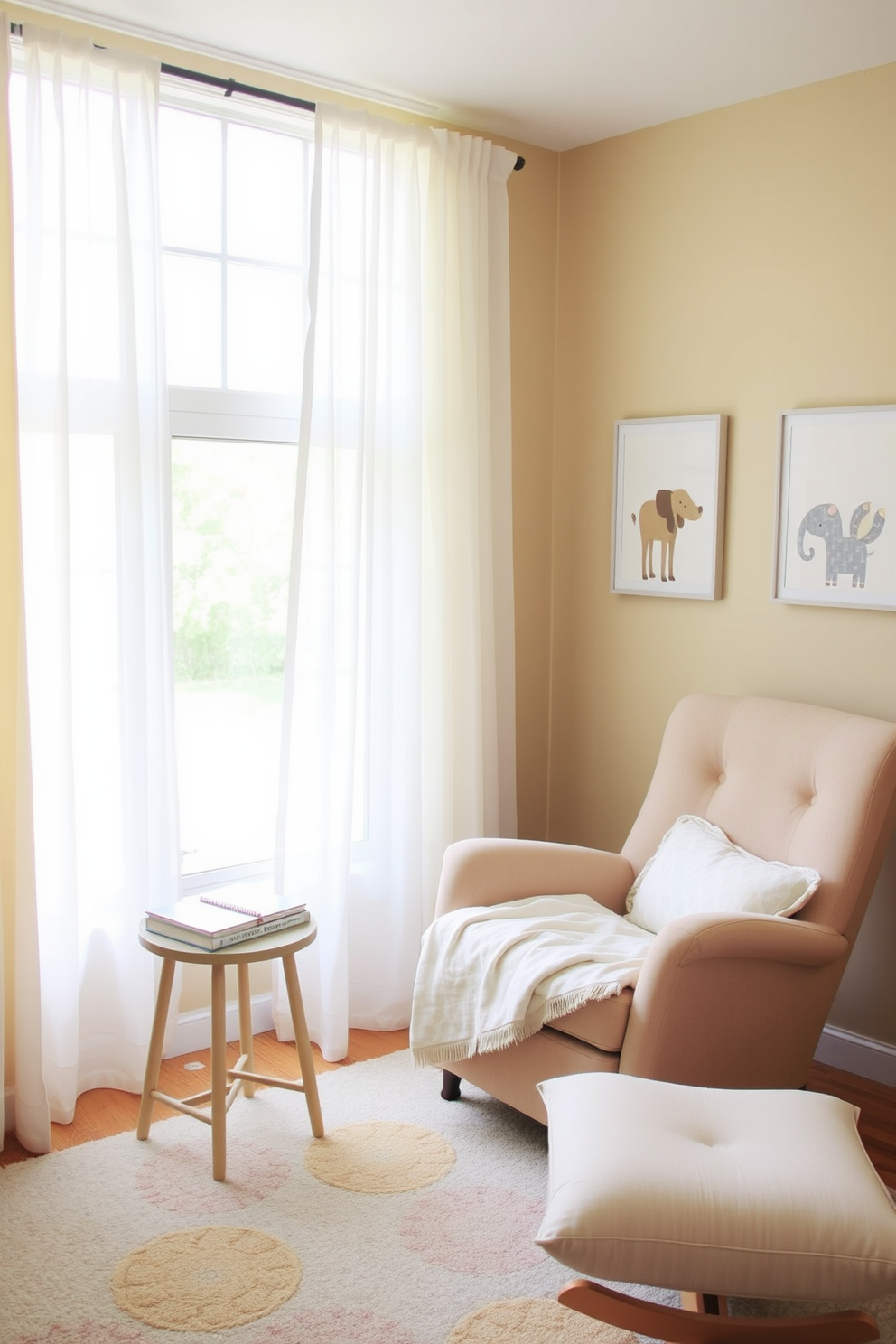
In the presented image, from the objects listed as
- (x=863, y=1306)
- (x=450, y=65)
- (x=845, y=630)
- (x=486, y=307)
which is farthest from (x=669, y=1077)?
(x=450, y=65)

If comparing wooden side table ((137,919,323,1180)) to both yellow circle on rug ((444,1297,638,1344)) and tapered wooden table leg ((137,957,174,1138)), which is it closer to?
tapered wooden table leg ((137,957,174,1138))

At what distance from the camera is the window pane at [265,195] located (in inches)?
121

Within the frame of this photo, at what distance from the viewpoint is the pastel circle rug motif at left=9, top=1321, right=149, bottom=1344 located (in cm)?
197

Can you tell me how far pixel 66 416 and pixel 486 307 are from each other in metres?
1.31

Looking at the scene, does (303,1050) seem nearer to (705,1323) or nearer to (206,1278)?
(206,1278)

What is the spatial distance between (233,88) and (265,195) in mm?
300

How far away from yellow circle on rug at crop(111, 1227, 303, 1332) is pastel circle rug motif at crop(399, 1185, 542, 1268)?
252 mm

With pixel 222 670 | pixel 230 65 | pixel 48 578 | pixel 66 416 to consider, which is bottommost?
pixel 222 670

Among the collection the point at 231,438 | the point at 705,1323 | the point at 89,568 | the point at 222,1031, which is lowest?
the point at 705,1323

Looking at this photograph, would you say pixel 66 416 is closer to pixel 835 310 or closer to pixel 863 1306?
pixel 835 310

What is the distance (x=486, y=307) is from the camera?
340 centimetres

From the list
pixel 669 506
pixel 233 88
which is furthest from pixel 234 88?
pixel 669 506

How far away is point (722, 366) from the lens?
130 inches

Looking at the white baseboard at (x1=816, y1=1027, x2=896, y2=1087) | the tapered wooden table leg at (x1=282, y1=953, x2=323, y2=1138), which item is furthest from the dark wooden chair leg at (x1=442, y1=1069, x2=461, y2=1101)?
the white baseboard at (x1=816, y1=1027, x2=896, y2=1087)
